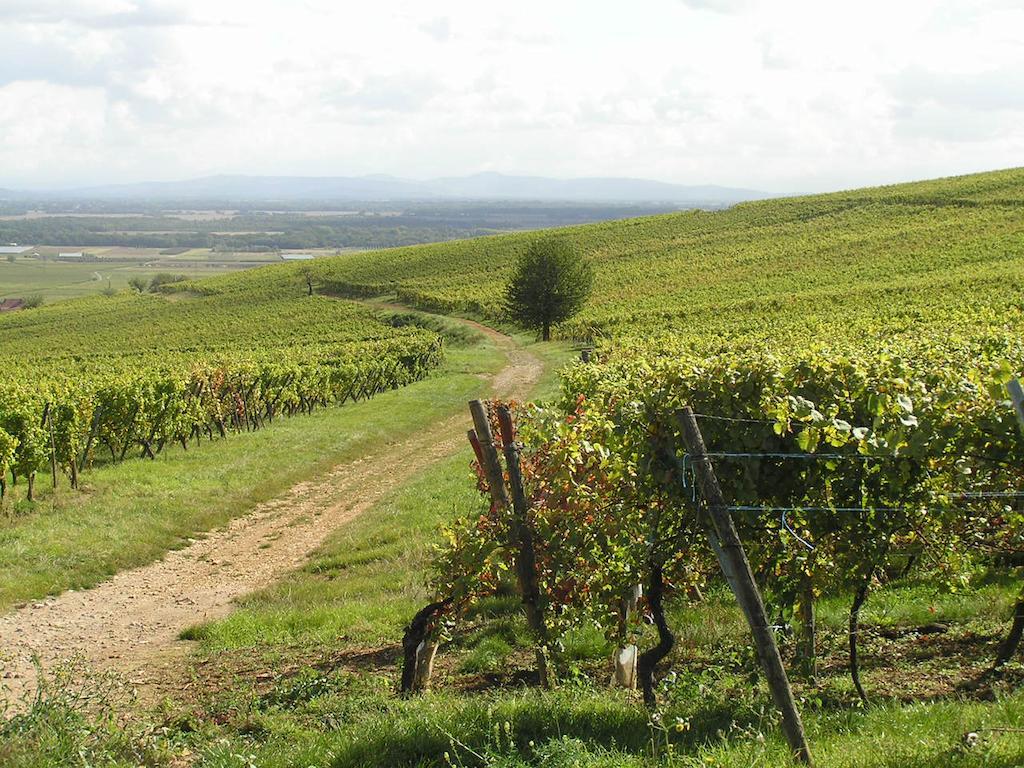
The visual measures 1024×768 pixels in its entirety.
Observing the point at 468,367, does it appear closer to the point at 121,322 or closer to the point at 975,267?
the point at 975,267

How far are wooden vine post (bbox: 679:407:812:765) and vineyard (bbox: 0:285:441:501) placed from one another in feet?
45.0

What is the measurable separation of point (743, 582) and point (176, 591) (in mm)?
10481

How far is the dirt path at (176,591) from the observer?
10.4m

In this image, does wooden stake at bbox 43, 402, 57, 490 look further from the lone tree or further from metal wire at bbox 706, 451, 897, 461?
the lone tree

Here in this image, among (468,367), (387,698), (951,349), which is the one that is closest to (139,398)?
→ (387,698)

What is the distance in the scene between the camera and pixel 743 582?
5562 millimetres

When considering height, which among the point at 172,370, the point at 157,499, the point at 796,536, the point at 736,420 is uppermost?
the point at 736,420

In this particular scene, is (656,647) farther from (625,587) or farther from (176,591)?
(176,591)

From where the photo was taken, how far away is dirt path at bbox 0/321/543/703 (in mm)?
10406

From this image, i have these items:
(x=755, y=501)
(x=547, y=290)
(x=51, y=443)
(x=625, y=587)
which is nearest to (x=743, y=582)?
(x=755, y=501)

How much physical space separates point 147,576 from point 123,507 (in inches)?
111

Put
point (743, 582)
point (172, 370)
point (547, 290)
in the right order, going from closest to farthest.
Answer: point (743, 582)
point (172, 370)
point (547, 290)

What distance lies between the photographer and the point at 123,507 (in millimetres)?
16156

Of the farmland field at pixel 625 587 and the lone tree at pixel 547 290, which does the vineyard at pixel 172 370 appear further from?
the lone tree at pixel 547 290
